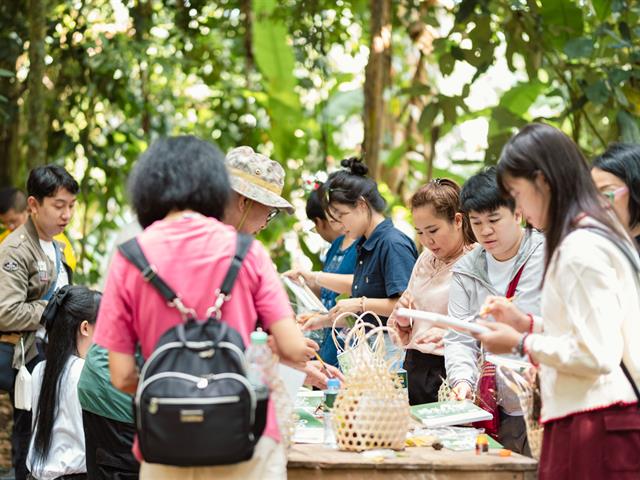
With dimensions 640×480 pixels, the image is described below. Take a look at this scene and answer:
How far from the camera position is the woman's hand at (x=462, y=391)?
11.3 ft

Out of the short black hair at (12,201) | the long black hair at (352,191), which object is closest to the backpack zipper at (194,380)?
the long black hair at (352,191)

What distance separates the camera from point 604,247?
2451mm

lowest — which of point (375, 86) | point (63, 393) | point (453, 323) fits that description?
point (63, 393)

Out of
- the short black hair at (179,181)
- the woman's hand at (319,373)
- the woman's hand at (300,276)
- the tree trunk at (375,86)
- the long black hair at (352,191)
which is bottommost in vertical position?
the woman's hand at (319,373)

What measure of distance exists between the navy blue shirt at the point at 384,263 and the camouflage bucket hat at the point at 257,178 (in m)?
0.88

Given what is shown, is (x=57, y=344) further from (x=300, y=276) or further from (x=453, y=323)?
(x=453, y=323)

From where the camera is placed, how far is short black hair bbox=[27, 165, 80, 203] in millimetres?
5074

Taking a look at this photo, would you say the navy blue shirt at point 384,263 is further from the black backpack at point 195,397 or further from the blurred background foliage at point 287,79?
the black backpack at point 195,397

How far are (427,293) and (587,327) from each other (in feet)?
5.44

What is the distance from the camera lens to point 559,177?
8.36ft

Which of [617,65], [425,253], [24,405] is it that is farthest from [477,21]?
[24,405]

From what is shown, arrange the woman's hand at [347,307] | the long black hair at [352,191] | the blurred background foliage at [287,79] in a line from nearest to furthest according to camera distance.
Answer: the woman's hand at [347,307]
the long black hair at [352,191]
the blurred background foliage at [287,79]

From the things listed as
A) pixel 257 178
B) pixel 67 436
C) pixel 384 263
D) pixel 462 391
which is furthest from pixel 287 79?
pixel 462 391

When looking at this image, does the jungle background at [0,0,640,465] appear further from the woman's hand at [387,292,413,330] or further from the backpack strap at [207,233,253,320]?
the backpack strap at [207,233,253,320]
